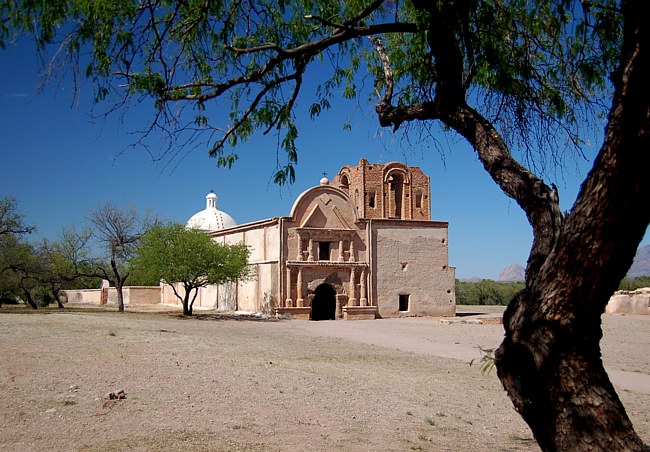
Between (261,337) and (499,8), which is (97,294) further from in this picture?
(499,8)

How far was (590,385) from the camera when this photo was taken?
3355 millimetres

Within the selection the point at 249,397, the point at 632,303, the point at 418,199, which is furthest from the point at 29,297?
the point at 632,303

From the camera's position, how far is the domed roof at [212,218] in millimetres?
49375

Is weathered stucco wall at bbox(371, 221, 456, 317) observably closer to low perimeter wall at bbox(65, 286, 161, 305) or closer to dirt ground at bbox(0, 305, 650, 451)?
dirt ground at bbox(0, 305, 650, 451)

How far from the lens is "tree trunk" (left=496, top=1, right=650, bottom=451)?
301 cm

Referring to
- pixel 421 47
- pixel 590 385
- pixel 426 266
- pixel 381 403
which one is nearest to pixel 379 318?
pixel 426 266

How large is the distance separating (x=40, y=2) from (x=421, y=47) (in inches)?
137

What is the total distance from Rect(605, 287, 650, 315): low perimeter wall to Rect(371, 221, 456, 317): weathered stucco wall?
10.0 meters

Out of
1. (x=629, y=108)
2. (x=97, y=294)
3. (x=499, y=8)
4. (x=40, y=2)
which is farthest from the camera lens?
(x=97, y=294)

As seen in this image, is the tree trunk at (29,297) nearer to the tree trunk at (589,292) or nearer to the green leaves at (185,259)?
the green leaves at (185,259)

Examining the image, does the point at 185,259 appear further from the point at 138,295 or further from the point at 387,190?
the point at 138,295

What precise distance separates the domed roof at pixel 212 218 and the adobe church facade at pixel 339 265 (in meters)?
13.4

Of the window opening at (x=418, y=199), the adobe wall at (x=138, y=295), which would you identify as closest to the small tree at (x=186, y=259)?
the window opening at (x=418, y=199)

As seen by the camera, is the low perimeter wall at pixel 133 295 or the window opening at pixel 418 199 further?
the low perimeter wall at pixel 133 295
